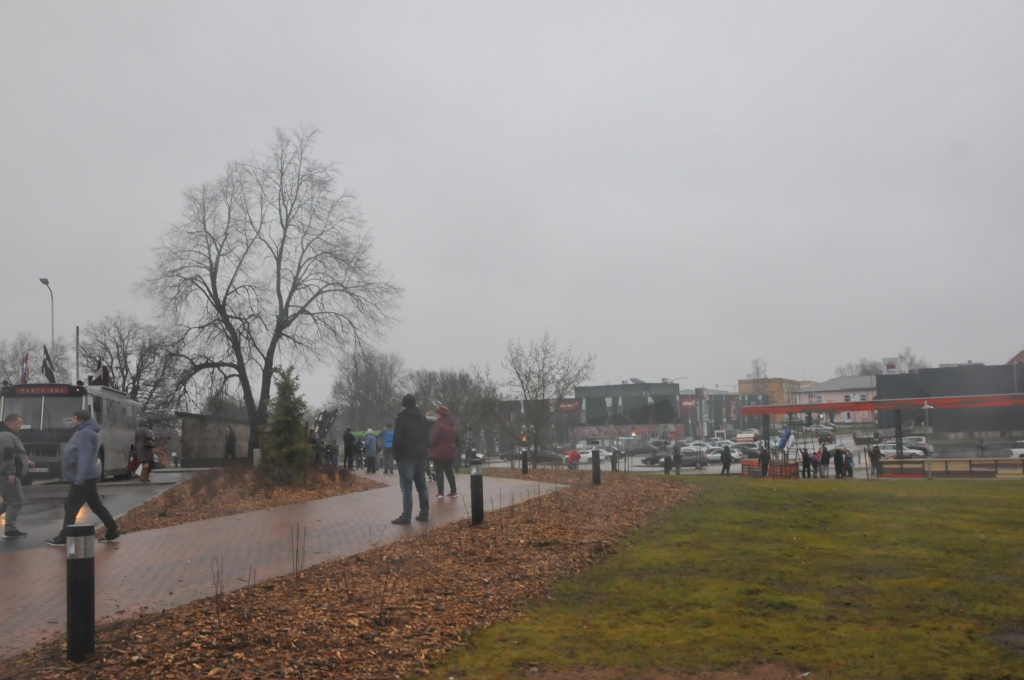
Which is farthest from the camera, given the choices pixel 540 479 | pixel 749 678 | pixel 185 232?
pixel 185 232

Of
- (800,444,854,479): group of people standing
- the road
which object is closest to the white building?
(800,444,854,479): group of people standing

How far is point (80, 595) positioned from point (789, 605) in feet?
17.6

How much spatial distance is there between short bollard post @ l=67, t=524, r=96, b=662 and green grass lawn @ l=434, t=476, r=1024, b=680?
225 centimetres

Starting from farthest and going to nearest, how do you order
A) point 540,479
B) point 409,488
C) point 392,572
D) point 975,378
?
point 975,378, point 540,479, point 409,488, point 392,572

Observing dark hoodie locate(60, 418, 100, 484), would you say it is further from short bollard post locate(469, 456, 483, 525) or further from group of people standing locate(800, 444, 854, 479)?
group of people standing locate(800, 444, 854, 479)

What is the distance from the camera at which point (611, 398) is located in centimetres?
10819

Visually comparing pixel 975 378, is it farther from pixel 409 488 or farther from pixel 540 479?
pixel 409 488

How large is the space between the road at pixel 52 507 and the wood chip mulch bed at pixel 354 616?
18.0 feet

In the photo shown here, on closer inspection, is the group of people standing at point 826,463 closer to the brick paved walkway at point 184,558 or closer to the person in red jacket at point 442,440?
the brick paved walkway at point 184,558

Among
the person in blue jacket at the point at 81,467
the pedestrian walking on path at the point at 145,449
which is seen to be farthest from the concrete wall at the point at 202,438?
the person in blue jacket at the point at 81,467

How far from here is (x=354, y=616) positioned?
6758mm

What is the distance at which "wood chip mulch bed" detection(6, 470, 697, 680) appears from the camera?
18.3 feet

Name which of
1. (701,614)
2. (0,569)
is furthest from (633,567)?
(0,569)

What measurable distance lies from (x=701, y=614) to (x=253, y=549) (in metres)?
5.68
